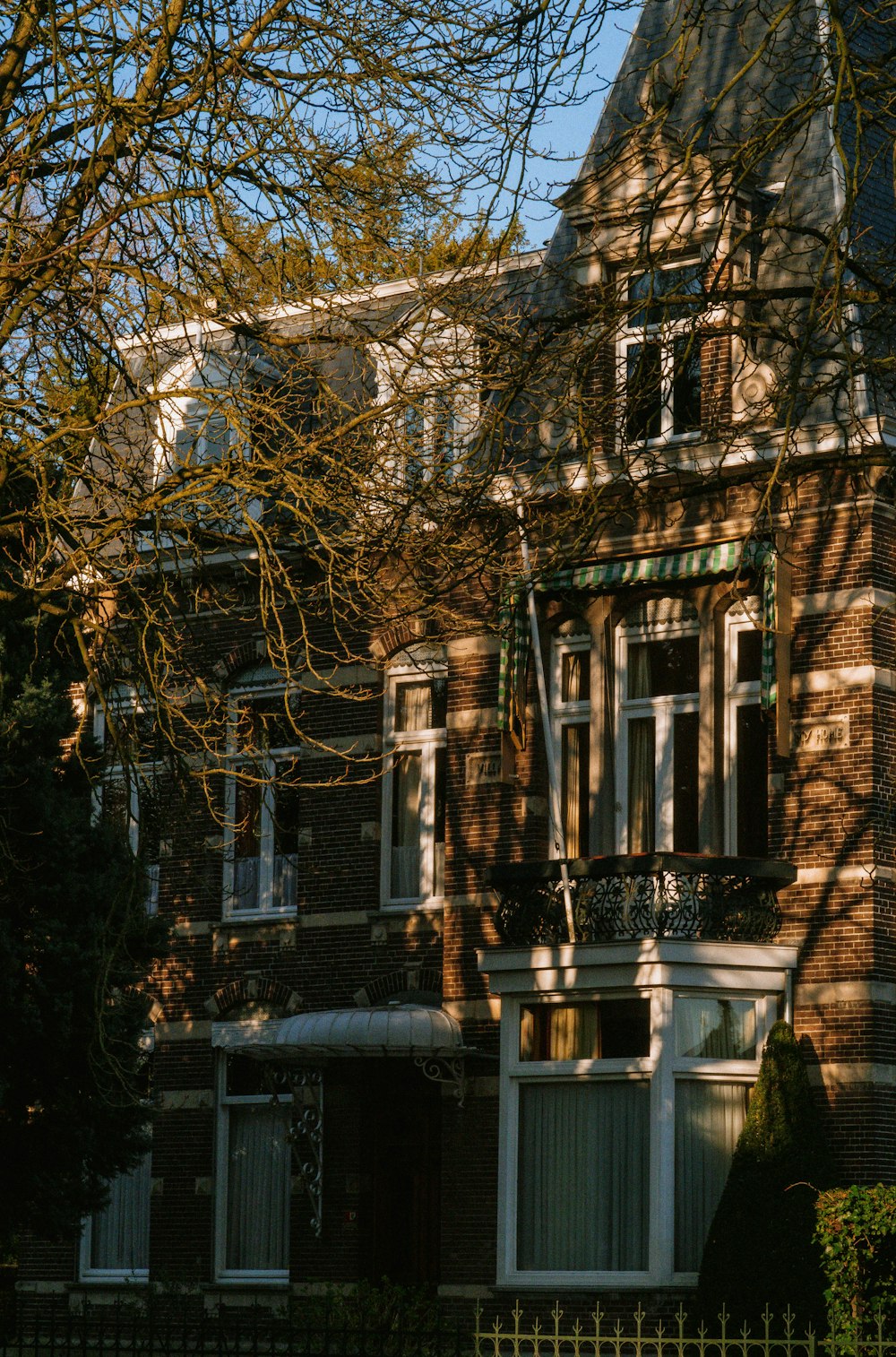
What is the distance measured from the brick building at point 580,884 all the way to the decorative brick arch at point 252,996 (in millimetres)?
38

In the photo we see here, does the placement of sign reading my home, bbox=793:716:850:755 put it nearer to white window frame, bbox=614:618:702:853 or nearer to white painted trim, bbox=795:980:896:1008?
white window frame, bbox=614:618:702:853

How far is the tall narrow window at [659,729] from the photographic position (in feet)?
66.1

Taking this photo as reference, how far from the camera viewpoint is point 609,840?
2053 cm

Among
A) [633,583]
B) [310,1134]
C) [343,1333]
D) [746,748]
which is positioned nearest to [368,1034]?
[310,1134]

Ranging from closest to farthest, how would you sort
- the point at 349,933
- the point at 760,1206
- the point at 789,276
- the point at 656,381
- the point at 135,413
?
1. the point at 656,381
2. the point at 760,1206
3. the point at 789,276
4. the point at 349,933
5. the point at 135,413

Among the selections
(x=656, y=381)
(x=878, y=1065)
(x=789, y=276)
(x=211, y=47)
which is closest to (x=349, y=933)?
(x=878, y=1065)

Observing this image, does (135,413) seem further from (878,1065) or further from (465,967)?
(878,1065)

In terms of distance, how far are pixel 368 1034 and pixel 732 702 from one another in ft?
15.3

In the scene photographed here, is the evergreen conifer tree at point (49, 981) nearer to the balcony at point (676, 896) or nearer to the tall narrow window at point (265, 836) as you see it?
the tall narrow window at point (265, 836)

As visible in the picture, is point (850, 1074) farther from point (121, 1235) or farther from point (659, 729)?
point (121, 1235)

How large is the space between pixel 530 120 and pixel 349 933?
44.9ft

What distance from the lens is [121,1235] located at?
24.1 m

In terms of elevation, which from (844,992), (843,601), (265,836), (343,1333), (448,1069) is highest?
(843,601)

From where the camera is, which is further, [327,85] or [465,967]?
[465,967]
